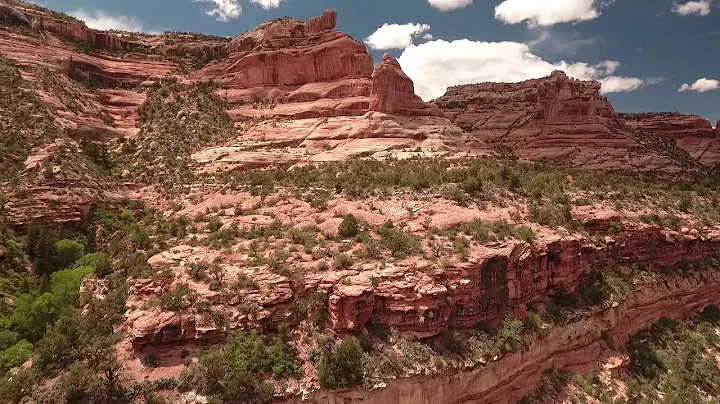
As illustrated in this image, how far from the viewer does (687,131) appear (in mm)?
79750

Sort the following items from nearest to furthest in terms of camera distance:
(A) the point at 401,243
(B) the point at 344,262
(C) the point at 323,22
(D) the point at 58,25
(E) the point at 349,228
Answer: (B) the point at 344,262
(A) the point at 401,243
(E) the point at 349,228
(D) the point at 58,25
(C) the point at 323,22

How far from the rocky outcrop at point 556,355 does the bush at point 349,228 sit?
8.79 metres

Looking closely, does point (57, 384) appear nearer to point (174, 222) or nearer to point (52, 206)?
point (174, 222)

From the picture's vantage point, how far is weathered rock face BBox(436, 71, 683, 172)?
54344mm

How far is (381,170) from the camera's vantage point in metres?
33.9

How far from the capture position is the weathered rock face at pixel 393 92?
43.0 m

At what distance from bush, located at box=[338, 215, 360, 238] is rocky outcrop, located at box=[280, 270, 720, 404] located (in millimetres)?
8786

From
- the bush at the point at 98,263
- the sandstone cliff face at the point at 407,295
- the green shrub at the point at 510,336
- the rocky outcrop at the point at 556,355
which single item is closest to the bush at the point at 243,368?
the sandstone cliff face at the point at 407,295

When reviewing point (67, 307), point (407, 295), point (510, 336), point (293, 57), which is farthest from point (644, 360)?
point (293, 57)

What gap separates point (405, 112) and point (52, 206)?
107ft

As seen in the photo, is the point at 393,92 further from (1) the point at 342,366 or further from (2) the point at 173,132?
(1) the point at 342,366

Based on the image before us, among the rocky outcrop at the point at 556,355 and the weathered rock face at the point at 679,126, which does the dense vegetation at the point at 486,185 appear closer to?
the rocky outcrop at the point at 556,355

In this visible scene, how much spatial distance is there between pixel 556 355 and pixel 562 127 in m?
48.5

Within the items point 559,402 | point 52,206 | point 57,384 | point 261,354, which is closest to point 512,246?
point 559,402
